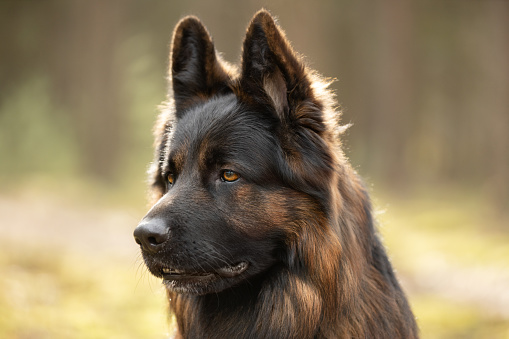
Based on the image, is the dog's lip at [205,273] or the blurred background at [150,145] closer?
the dog's lip at [205,273]

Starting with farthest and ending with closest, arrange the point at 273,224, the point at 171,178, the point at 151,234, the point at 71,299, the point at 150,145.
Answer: the point at 150,145 → the point at 71,299 → the point at 171,178 → the point at 273,224 → the point at 151,234

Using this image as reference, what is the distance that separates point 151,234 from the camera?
140 inches

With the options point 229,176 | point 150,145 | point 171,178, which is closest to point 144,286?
point 171,178

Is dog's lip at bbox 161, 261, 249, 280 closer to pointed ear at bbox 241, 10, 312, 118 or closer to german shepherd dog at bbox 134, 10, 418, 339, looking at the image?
german shepherd dog at bbox 134, 10, 418, 339

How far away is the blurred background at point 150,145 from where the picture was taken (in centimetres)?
780

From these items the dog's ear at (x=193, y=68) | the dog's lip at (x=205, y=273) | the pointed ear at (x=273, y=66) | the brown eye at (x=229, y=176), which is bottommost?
the dog's lip at (x=205, y=273)

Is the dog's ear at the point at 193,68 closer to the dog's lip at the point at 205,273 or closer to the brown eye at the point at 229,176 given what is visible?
the brown eye at the point at 229,176

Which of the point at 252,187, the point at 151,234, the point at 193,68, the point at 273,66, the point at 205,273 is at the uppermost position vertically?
the point at 193,68

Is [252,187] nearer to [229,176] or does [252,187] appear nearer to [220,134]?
[229,176]

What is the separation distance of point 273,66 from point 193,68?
953 mm

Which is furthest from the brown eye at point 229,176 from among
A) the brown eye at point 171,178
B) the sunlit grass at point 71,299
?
the sunlit grass at point 71,299

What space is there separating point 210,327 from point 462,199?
1684 cm

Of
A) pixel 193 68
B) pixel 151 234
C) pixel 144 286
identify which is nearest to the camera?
pixel 151 234

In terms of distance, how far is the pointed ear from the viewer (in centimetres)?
361
